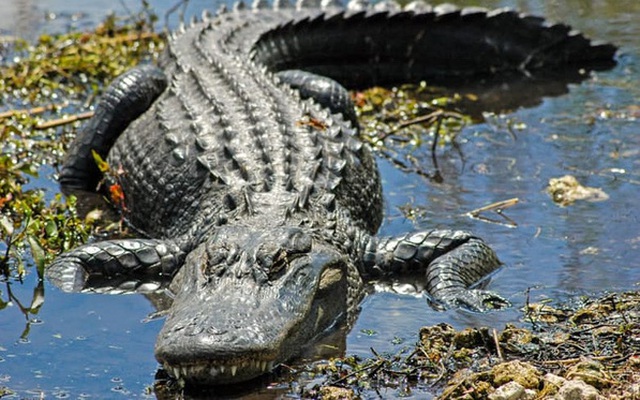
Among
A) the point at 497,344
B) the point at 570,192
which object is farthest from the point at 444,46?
the point at 497,344

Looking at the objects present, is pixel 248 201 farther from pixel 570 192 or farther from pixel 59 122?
pixel 59 122

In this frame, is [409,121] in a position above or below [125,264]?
above

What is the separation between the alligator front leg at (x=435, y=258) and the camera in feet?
19.8

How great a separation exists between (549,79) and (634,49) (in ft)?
3.57

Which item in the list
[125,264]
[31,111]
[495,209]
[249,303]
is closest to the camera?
[249,303]

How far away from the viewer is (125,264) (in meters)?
6.22

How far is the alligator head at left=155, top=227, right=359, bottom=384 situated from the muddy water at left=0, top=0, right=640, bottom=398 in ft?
0.84

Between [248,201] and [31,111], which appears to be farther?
[31,111]

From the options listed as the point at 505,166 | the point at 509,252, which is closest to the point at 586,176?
the point at 505,166

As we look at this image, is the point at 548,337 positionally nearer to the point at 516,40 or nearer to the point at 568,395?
the point at 568,395

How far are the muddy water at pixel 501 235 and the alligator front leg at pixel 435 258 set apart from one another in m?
0.13

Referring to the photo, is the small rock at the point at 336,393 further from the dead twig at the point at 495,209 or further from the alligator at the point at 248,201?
the dead twig at the point at 495,209

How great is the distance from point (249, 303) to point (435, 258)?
1.67 m

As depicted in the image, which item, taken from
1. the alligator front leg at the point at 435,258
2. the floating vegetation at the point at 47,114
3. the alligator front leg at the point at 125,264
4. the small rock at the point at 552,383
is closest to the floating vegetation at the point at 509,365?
the small rock at the point at 552,383
